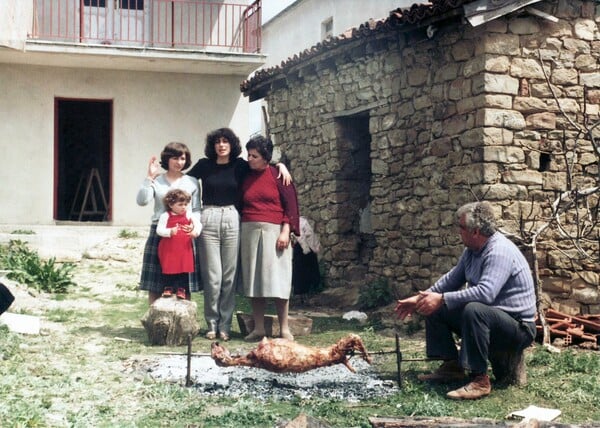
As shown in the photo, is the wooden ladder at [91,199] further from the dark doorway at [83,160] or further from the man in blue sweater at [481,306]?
the man in blue sweater at [481,306]

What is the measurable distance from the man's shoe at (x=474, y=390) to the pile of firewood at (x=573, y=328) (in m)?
2.02

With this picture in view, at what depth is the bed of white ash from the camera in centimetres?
527

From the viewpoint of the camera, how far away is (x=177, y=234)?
23.1ft

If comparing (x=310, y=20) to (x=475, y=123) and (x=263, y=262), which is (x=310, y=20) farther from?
(x=263, y=262)

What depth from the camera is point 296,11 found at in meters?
21.3

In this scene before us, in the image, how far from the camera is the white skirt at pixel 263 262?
7.10m

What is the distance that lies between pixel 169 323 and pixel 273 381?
1.54m

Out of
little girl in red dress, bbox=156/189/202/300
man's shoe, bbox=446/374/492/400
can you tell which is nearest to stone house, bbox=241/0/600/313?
man's shoe, bbox=446/374/492/400

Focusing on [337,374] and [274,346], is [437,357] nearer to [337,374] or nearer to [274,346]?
[337,374]

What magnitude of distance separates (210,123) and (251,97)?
5.13 feet

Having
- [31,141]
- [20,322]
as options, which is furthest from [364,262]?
[31,141]

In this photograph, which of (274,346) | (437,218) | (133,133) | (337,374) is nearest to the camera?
(274,346)

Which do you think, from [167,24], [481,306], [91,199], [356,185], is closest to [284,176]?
[481,306]

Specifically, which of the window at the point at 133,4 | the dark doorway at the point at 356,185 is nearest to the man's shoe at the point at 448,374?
the dark doorway at the point at 356,185
